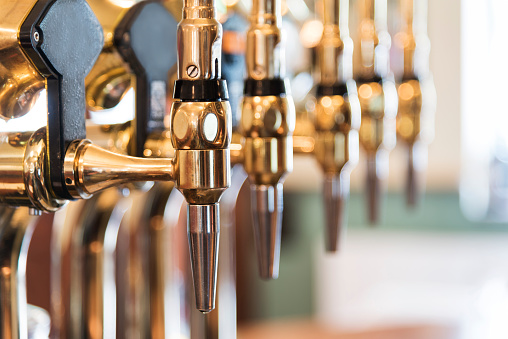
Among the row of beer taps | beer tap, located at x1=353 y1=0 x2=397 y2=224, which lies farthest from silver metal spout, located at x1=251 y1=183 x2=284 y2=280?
beer tap, located at x1=353 y1=0 x2=397 y2=224

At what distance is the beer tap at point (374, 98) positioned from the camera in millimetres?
697

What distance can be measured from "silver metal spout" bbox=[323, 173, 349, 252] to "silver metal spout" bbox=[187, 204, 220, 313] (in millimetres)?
224

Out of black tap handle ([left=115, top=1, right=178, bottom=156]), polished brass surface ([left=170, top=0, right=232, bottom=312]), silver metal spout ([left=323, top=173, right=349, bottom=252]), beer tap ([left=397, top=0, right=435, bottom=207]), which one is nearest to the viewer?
polished brass surface ([left=170, top=0, right=232, bottom=312])

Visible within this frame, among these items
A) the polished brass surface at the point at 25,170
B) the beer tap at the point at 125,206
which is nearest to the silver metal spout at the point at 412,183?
the beer tap at the point at 125,206

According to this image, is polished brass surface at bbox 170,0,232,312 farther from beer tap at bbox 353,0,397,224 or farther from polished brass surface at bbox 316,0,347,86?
beer tap at bbox 353,0,397,224

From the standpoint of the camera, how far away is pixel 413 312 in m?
2.83

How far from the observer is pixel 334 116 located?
0.58 meters

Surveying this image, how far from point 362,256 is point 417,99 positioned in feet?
7.64

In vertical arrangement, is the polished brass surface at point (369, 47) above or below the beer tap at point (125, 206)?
above

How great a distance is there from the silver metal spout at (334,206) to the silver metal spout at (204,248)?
0.73 ft

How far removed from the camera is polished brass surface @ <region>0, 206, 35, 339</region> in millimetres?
482

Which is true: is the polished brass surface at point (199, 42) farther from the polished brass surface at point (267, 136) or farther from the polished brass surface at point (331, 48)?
the polished brass surface at point (331, 48)

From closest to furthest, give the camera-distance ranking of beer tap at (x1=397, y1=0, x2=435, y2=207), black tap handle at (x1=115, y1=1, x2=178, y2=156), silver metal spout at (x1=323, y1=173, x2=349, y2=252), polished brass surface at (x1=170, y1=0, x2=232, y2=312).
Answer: polished brass surface at (x1=170, y1=0, x2=232, y2=312)
black tap handle at (x1=115, y1=1, x2=178, y2=156)
silver metal spout at (x1=323, y1=173, x2=349, y2=252)
beer tap at (x1=397, y1=0, x2=435, y2=207)

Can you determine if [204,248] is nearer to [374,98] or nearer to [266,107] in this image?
[266,107]
